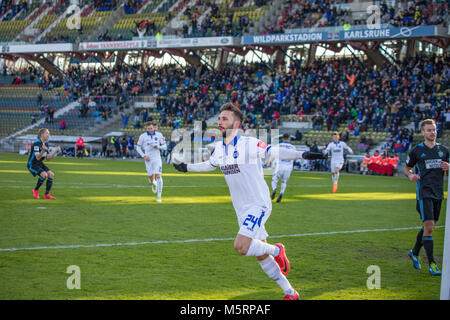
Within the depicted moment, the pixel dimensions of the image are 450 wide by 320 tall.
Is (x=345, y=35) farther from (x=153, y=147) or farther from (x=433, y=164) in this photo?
(x=433, y=164)

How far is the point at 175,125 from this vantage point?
45.9 meters

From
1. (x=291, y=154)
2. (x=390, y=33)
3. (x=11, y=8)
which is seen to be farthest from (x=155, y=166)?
(x=11, y=8)

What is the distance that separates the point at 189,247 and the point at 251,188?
12.1ft

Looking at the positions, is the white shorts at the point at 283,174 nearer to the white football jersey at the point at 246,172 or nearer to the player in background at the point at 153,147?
the player in background at the point at 153,147

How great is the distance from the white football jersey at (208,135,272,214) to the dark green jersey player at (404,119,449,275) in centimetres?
277

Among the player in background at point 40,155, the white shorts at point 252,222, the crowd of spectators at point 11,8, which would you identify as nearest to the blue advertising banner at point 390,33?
the player in background at point 40,155

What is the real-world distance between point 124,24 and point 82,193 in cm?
4104

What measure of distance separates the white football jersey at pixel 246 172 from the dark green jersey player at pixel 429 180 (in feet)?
9.08

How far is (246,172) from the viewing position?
7453mm

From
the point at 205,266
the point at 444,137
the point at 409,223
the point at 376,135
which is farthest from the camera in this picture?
the point at 376,135

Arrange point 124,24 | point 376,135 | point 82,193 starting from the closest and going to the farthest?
point 82,193
point 376,135
point 124,24
